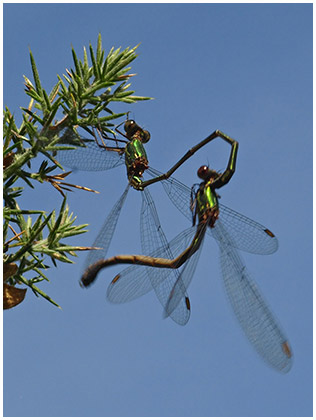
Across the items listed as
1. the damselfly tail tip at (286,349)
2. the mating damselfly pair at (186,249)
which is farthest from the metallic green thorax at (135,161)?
the damselfly tail tip at (286,349)

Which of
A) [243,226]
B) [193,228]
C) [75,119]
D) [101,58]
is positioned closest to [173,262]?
[193,228]

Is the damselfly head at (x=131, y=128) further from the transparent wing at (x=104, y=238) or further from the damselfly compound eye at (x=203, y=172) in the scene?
the damselfly compound eye at (x=203, y=172)

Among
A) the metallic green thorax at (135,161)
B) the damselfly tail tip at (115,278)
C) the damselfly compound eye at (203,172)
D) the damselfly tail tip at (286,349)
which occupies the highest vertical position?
the metallic green thorax at (135,161)

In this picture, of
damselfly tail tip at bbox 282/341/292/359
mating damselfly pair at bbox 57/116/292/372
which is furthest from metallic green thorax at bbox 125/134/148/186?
damselfly tail tip at bbox 282/341/292/359

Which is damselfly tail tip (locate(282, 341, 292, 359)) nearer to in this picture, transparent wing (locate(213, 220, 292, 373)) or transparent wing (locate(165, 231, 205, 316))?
transparent wing (locate(213, 220, 292, 373))

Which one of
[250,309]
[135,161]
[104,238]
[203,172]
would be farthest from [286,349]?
[135,161]

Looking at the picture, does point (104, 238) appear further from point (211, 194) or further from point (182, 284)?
point (211, 194)

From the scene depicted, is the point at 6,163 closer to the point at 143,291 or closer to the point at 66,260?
the point at 66,260
